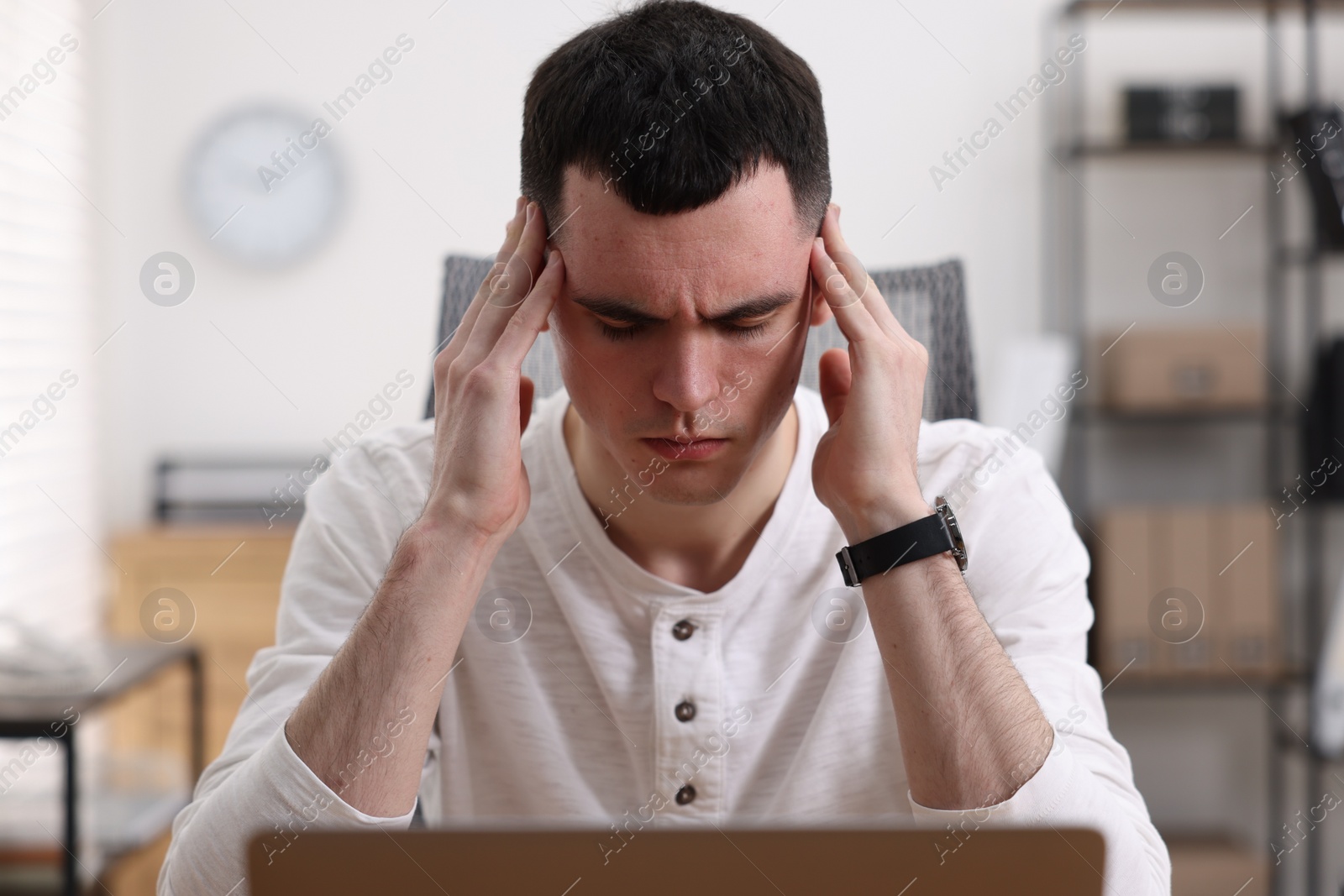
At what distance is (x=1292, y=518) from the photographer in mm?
2744

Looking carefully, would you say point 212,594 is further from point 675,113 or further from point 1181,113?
point 1181,113

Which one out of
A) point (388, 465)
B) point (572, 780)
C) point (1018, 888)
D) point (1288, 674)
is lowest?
point (1288, 674)

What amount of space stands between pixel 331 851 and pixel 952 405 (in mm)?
960

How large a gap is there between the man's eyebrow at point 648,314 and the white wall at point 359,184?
5.54 feet

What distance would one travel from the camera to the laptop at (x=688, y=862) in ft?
1.54

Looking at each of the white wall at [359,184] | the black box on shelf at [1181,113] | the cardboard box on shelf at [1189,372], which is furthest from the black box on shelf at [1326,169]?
the white wall at [359,184]

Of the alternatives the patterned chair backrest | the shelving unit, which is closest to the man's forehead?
the patterned chair backrest

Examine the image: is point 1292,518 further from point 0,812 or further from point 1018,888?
point 0,812

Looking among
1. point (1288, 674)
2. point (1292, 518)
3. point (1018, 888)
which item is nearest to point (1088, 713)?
point (1018, 888)

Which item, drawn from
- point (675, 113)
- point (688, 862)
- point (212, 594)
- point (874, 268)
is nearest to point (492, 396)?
point (675, 113)

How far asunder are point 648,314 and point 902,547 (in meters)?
0.32

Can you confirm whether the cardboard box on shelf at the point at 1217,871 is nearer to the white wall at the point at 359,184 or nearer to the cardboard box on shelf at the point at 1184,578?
the cardboard box on shelf at the point at 1184,578

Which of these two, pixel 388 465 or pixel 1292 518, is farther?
pixel 1292 518

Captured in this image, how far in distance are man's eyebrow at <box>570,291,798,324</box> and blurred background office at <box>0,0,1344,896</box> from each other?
1596 mm
